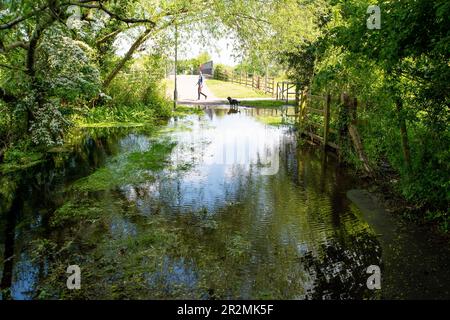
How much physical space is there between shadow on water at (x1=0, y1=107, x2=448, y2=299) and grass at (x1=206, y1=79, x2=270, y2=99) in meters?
23.6

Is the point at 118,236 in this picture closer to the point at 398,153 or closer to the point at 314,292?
the point at 314,292

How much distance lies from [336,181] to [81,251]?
20.8ft

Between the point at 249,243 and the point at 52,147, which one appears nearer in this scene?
the point at 249,243

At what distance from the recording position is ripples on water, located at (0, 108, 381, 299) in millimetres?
5145

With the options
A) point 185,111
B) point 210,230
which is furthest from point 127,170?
point 185,111

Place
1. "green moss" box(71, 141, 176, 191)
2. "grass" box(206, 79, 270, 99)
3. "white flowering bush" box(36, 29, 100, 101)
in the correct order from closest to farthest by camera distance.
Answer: "green moss" box(71, 141, 176, 191) < "white flowering bush" box(36, 29, 100, 101) < "grass" box(206, 79, 270, 99)

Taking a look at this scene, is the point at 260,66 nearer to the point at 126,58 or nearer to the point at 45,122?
the point at 126,58

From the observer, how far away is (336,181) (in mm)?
10133

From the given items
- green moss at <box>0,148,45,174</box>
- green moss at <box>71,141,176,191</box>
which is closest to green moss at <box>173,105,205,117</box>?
green moss at <box>71,141,176,191</box>

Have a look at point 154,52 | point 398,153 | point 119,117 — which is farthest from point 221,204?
point 154,52

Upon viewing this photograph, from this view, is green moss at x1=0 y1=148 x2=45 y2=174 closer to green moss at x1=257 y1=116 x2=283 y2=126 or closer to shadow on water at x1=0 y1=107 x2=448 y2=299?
shadow on water at x1=0 y1=107 x2=448 y2=299

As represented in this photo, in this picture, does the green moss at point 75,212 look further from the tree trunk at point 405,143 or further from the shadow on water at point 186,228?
the tree trunk at point 405,143

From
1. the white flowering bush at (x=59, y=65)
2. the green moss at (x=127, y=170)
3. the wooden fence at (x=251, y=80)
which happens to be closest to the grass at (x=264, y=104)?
the wooden fence at (x=251, y=80)

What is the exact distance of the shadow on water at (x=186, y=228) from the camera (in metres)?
5.12
